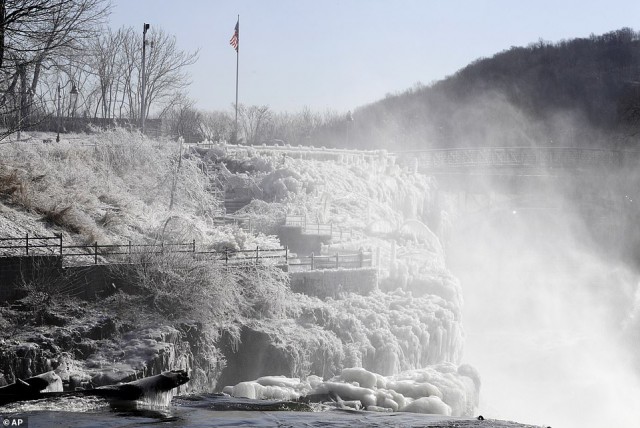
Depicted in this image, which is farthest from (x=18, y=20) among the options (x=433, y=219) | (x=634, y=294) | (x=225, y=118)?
(x=225, y=118)

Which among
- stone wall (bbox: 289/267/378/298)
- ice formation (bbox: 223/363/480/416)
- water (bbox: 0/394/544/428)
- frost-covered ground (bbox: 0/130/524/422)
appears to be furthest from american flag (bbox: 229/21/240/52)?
water (bbox: 0/394/544/428)

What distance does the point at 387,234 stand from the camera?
41188mm

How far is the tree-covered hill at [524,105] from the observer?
118m

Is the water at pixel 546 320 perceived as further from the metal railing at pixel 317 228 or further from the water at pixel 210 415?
the water at pixel 210 415

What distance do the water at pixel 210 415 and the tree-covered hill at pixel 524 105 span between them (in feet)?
291

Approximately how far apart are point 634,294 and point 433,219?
783 inches

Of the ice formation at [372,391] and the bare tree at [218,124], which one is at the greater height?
the bare tree at [218,124]

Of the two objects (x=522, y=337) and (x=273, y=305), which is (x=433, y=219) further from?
(x=273, y=305)

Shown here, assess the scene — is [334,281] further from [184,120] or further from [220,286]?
[184,120]

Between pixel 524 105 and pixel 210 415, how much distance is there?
124 meters

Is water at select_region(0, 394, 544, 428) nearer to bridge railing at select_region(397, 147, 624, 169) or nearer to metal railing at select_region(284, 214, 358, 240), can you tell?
metal railing at select_region(284, 214, 358, 240)

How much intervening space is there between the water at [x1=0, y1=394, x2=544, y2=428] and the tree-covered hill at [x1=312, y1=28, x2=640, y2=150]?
88.8 m

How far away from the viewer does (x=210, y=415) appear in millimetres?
17203
